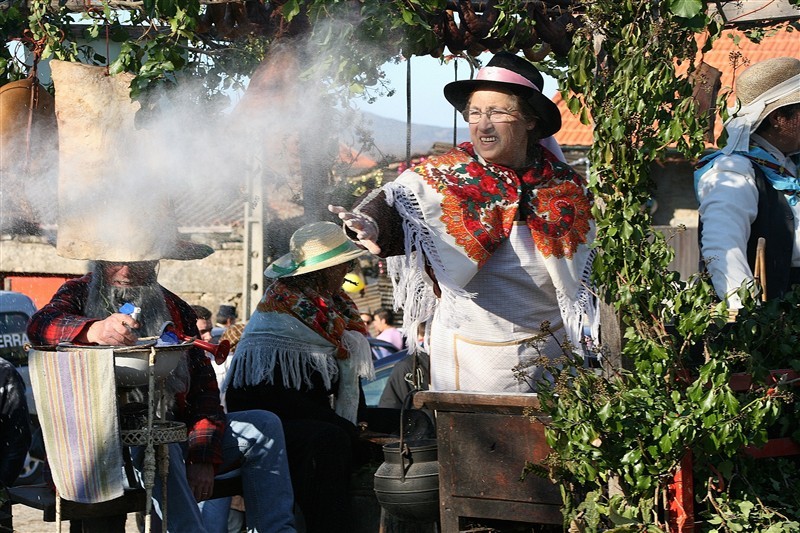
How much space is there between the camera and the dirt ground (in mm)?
7176

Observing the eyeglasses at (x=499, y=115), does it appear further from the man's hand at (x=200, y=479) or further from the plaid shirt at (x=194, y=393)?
the man's hand at (x=200, y=479)

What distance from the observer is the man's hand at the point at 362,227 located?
381 cm

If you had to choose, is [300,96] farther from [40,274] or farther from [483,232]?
[40,274]

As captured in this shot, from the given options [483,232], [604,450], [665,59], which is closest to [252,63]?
[483,232]

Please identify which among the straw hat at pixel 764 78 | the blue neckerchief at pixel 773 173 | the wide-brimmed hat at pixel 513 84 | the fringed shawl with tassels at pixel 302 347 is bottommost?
the fringed shawl with tassels at pixel 302 347

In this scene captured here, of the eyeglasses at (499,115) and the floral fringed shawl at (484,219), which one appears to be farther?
the eyeglasses at (499,115)

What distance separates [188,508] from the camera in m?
4.58

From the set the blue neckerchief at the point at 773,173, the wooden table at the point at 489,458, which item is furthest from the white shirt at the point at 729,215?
the wooden table at the point at 489,458

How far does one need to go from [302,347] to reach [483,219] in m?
1.69

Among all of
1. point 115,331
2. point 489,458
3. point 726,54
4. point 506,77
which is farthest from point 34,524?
point 726,54

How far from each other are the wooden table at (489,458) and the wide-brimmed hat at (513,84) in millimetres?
1273

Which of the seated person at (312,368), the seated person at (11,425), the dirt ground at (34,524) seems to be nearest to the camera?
the seated person at (11,425)

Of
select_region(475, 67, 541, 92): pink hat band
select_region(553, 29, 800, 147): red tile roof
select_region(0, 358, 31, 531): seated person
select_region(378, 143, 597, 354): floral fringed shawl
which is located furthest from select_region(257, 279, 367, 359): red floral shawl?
select_region(553, 29, 800, 147): red tile roof

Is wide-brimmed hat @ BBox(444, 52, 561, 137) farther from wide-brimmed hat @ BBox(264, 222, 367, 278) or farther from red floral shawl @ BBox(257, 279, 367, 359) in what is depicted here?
red floral shawl @ BBox(257, 279, 367, 359)
